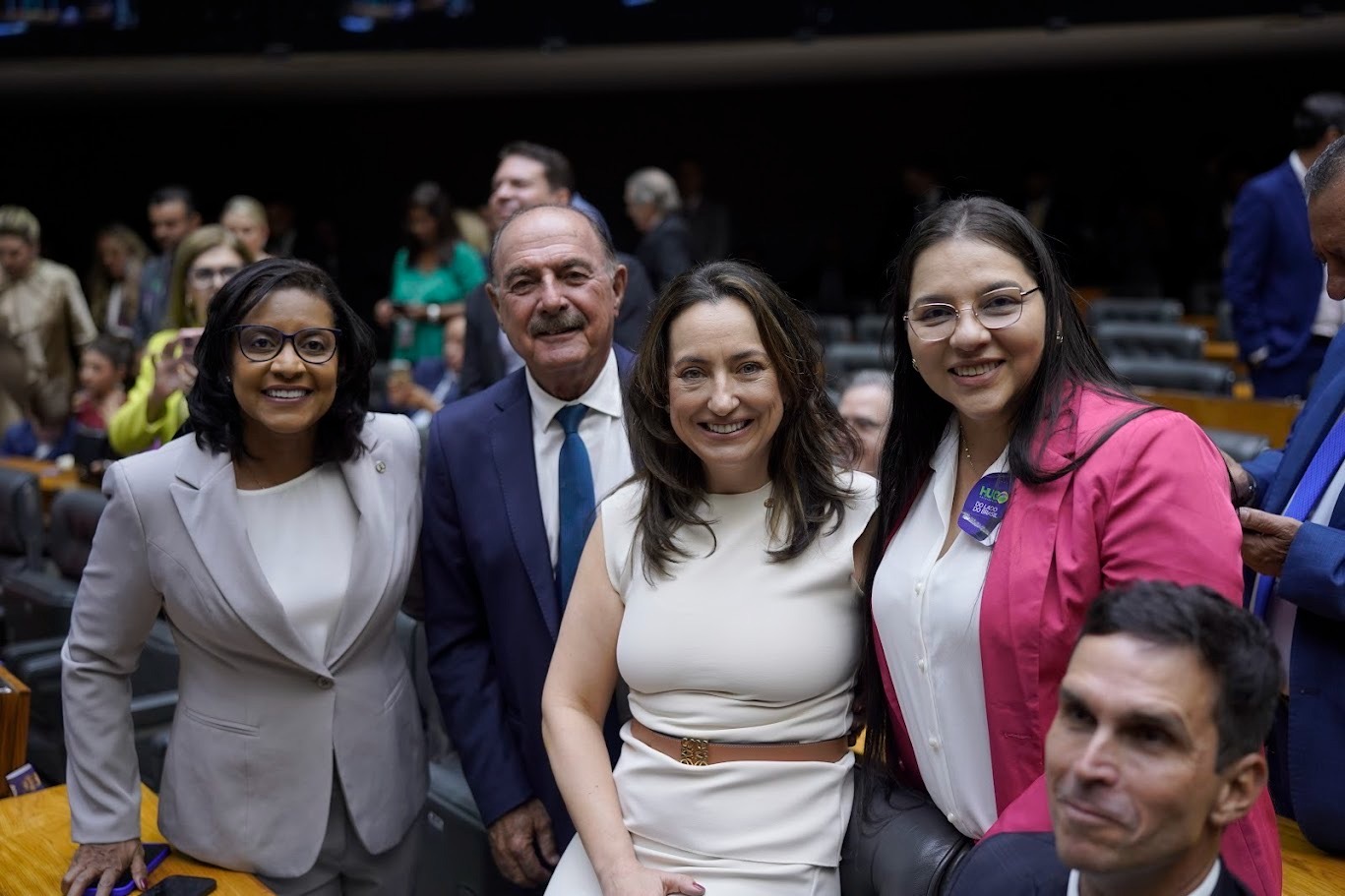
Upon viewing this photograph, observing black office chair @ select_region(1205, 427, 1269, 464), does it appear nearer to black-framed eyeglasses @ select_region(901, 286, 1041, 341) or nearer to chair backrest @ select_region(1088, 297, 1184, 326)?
black-framed eyeglasses @ select_region(901, 286, 1041, 341)

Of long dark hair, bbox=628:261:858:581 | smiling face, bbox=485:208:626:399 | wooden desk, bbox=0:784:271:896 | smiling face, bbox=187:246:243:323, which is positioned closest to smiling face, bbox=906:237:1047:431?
long dark hair, bbox=628:261:858:581

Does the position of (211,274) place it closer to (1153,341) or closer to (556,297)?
(556,297)

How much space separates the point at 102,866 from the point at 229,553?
54 cm

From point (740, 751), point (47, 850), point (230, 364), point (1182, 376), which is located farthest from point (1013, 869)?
point (1182, 376)

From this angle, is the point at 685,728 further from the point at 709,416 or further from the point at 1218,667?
the point at 1218,667

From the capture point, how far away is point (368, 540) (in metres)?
2.01

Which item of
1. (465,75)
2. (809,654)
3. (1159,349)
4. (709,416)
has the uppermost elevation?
(465,75)

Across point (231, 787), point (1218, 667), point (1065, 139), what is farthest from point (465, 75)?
point (1218, 667)

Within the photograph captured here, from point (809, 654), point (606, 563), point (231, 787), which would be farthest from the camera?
point (231, 787)

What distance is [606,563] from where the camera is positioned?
5.98 ft

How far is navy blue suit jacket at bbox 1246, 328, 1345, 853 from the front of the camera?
174 centimetres

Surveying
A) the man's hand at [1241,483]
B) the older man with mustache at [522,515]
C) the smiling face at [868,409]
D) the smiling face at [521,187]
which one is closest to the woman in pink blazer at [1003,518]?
the man's hand at [1241,483]

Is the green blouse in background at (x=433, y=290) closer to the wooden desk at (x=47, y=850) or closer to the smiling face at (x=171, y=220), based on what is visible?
the smiling face at (x=171, y=220)

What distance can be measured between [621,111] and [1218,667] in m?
11.5
